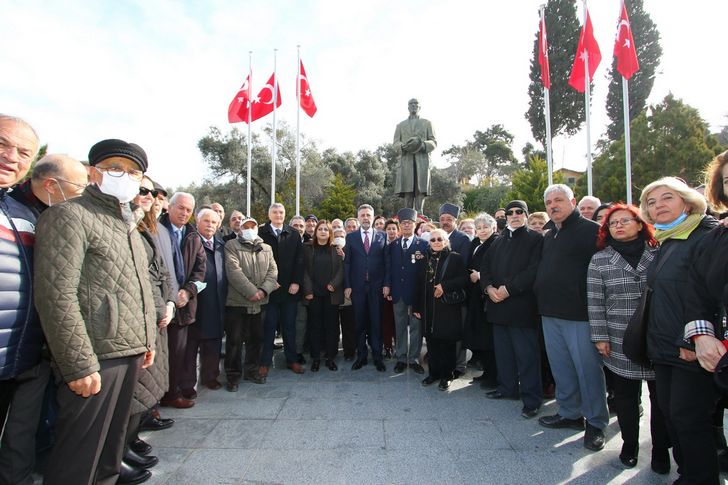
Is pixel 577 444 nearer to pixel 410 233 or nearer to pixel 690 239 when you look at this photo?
pixel 690 239

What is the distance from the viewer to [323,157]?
31.6 metres

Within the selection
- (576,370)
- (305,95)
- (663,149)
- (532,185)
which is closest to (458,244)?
(576,370)

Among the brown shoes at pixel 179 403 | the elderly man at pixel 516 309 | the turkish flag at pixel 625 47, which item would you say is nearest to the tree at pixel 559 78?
the turkish flag at pixel 625 47

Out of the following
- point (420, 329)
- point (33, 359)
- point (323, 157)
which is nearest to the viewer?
point (33, 359)

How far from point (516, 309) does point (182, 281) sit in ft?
11.5

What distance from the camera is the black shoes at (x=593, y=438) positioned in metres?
3.12

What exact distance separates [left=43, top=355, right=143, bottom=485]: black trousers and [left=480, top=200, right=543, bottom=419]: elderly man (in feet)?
11.1

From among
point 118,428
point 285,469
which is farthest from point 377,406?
point 118,428

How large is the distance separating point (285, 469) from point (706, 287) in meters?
2.95

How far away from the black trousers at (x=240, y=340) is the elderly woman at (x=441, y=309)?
216 cm

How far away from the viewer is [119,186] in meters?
2.26

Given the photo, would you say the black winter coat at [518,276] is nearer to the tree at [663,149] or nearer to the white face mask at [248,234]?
the white face mask at [248,234]

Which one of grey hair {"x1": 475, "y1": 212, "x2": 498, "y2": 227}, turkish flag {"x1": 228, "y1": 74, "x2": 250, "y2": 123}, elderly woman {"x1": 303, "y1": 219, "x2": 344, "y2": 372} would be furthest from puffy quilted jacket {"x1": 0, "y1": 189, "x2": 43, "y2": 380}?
turkish flag {"x1": 228, "y1": 74, "x2": 250, "y2": 123}

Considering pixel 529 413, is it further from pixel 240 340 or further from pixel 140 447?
pixel 140 447
